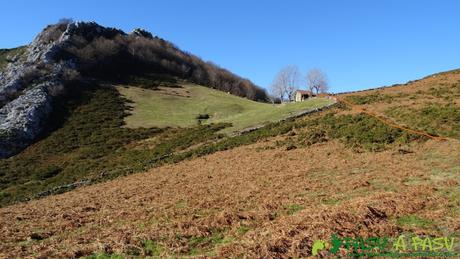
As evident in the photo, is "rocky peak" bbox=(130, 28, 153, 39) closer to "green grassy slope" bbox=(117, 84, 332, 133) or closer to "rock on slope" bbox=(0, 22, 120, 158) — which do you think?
"rock on slope" bbox=(0, 22, 120, 158)

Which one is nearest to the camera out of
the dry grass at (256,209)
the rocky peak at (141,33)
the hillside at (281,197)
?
the dry grass at (256,209)

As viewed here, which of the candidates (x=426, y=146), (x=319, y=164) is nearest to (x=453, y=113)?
(x=426, y=146)

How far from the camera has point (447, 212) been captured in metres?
13.6

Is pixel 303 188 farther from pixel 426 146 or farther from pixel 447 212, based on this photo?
pixel 426 146

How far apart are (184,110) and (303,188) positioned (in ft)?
196

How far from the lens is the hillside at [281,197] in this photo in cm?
Result: 1323

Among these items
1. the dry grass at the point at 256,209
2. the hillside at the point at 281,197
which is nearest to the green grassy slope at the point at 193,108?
the hillside at the point at 281,197

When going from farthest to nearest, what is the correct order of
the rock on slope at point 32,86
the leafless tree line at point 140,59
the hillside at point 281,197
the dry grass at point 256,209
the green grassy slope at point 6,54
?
the leafless tree line at point 140,59 → the green grassy slope at point 6,54 → the rock on slope at point 32,86 → the hillside at point 281,197 → the dry grass at point 256,209

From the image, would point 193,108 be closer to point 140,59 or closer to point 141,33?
point 140,59

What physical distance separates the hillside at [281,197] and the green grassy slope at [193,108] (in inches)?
483

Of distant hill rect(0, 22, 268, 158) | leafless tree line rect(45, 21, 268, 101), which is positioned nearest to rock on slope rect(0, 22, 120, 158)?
distant hill rect(0, 22, 268, 158)

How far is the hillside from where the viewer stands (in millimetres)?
13234

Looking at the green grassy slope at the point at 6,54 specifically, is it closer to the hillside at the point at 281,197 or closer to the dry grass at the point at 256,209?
the hillside at the point at 281,197

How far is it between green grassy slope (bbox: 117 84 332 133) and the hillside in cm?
1228
